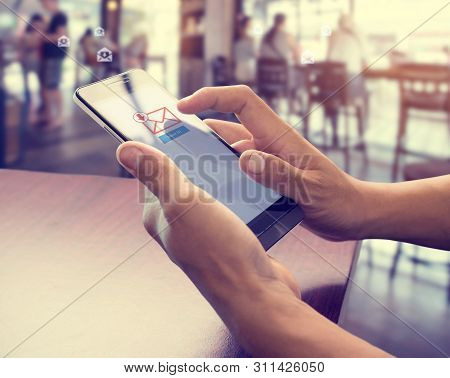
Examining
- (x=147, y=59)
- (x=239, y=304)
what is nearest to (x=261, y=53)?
(x=147, y=59)

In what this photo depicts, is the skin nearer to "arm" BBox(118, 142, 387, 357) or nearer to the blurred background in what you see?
"arm" BBox(118, 142, 387, 357)

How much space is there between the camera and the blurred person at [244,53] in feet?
12.4

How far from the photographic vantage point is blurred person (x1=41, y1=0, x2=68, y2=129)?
2.41m

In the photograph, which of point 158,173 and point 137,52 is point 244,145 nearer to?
point 158,173

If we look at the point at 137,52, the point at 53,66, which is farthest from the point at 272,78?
the point at 53,66

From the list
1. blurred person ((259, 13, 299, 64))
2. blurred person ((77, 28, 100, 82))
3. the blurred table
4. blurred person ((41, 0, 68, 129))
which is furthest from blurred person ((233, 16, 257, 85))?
blurred person ((77, 28, 100, 82))

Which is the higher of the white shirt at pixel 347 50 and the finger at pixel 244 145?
the white shirt at pixel 347 50

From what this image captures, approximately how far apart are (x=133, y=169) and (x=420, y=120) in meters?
3.74

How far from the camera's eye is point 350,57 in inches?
118

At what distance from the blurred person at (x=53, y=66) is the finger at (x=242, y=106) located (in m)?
1.80

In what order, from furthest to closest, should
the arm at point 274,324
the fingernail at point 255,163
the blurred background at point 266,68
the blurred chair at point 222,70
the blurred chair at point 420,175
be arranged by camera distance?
the blurred chair at point 222,70, the blurred background at point 266,68, the blurred chair at point 420,175, the fingernail at point 255,163, the arm at point 274,324

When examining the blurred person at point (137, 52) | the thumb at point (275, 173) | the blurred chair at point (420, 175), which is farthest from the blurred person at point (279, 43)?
the thumb at point (275, 173)

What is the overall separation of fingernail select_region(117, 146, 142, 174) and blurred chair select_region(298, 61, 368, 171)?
2.25 meters

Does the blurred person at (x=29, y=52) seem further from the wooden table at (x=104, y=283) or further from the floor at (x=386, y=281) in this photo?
the wooden table at (x=104, y=283)
